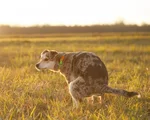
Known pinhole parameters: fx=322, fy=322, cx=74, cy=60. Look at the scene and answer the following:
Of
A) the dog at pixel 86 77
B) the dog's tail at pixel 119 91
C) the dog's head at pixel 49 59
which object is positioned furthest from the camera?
the dog's head at pixel 49 59

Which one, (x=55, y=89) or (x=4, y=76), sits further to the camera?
(x=4, y=76)

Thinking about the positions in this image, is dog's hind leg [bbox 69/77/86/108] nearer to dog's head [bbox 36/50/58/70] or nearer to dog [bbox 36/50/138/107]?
dog [bbox 36/50/138/107]

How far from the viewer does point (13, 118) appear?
5781mm

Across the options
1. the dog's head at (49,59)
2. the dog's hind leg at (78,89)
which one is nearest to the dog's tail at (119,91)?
the dog's hind leg at (78,89)

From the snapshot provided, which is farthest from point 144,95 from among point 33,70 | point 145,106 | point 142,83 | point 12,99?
point 33,70

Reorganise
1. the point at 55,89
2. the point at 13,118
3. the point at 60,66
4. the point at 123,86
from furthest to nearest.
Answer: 1. the point at 123,86
2. the point at 55,89
3. the point at 60,66
4. the point at 13,118

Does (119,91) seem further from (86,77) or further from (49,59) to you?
(49,59)

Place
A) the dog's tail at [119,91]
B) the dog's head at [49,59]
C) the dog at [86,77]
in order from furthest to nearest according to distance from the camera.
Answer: the dog's head at [49,59] → the dog at [86,77] → the dog's tail at [119,91]

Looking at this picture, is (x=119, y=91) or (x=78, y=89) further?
(x=78, y=89)

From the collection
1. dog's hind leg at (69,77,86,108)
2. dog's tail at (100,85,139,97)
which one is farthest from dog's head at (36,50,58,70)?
dog's tail at (100,85,139,97)

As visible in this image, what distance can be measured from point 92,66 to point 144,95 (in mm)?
1744

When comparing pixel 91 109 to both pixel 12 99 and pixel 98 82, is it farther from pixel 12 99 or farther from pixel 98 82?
pixel 12 99

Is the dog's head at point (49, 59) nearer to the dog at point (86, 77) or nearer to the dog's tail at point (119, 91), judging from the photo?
the dog at point (86, 77)

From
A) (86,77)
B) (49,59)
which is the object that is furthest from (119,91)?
(49,59)
